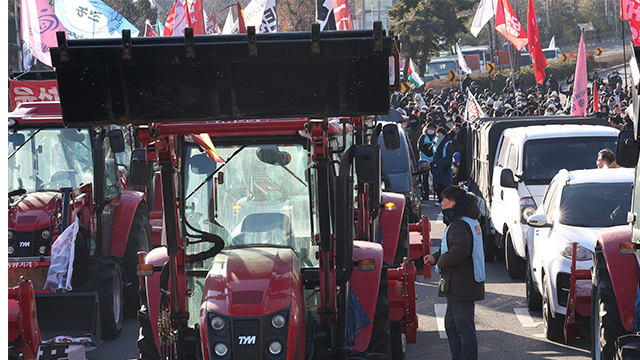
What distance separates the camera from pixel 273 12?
18891 millimetres

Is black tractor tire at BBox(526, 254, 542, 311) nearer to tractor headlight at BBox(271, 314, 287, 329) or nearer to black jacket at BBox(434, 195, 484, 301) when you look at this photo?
black jacket at BBox(434, 195, 484, 301)

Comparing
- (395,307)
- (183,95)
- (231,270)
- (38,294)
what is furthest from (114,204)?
(183,95)

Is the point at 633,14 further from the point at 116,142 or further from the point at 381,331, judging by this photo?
the point at 381,331

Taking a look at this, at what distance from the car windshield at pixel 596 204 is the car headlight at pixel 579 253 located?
0.47m

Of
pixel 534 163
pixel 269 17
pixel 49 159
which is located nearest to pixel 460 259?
pixel 49 159

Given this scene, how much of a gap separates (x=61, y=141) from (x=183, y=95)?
20.1 ft

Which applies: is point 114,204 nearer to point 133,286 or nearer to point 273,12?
point 133,286

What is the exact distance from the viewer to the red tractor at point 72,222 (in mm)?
10102

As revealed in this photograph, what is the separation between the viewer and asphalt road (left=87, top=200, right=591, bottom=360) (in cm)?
955

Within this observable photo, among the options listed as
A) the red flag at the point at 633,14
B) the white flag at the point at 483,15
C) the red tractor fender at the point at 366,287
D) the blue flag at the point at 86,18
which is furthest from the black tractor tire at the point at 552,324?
the white flag at the point at 483,15

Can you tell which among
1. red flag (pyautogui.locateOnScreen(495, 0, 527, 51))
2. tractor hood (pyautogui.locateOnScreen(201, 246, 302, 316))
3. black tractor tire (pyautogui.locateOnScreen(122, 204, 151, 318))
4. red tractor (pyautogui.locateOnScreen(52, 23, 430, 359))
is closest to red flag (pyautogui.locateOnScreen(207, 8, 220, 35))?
red flag (pyautogui.locateOnScreen(495, 0, 527, 51))

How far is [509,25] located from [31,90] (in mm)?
13696

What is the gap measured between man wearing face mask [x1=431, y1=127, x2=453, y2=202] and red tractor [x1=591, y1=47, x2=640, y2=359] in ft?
42.8

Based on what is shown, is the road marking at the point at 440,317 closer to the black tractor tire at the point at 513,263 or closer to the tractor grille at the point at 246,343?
the black tractor tire at the point at 513,263
